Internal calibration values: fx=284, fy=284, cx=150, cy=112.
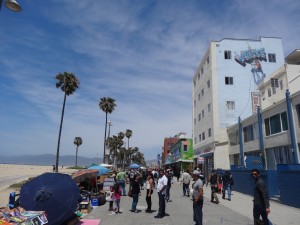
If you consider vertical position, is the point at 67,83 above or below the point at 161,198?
above

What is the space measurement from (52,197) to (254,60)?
38344 millimetres

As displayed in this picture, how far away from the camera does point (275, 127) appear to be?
24172mm

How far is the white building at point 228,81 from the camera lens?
38.3 meters

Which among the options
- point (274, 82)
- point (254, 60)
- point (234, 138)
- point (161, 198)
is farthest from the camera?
point (254, 60)

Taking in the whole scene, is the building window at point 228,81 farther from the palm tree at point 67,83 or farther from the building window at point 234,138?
the palm tree at point 67,83

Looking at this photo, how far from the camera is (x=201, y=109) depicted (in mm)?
45469

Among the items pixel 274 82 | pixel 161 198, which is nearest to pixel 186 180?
pixel 161 198

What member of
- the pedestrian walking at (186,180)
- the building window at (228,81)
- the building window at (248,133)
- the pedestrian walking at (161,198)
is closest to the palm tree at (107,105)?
the building window at (228,81)

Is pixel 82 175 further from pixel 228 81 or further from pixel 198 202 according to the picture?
pixel 228 81

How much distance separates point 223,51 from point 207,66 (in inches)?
132

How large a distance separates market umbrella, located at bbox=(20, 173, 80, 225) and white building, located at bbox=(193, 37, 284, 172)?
28.7 m

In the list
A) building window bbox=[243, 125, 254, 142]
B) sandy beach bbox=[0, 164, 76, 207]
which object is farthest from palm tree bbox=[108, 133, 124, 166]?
building window bbox=[243, 125, 254, 142]

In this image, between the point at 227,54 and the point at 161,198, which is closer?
the point at 161,198

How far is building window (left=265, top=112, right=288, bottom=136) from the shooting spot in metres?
22.7
